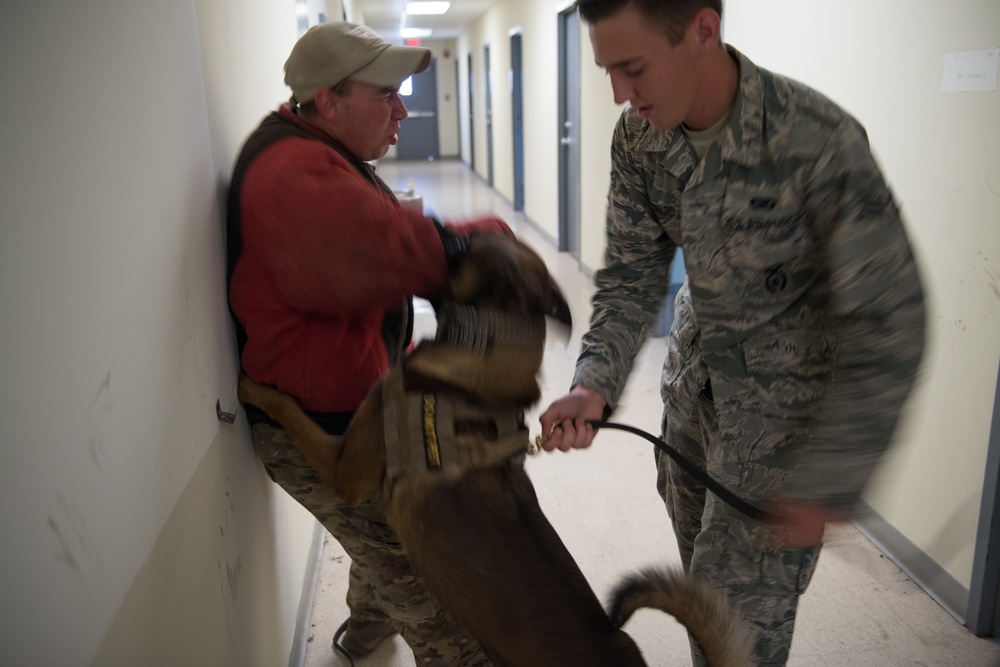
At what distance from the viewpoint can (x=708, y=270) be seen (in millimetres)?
1313

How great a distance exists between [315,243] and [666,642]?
1.65 metres

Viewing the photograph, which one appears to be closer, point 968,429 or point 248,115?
point 248,115

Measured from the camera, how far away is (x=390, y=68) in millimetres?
1576

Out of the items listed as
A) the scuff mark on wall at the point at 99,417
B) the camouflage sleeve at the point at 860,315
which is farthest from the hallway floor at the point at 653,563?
the scuff mark on wall at the point at 99,417

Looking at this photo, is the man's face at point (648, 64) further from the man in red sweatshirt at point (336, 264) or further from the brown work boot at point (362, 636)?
the brown work boot at point (362, 636)

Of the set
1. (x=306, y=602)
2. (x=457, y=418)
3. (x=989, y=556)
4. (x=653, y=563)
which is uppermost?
(x=457, y=418)

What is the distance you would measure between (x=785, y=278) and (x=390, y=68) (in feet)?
3.03

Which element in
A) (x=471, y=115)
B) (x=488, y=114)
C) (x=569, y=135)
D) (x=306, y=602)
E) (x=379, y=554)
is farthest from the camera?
(x=471, y=115)

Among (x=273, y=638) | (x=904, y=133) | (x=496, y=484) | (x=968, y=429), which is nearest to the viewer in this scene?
(x=496, y=484)

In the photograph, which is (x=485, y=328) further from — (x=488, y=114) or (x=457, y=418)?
(x=488, y=114)

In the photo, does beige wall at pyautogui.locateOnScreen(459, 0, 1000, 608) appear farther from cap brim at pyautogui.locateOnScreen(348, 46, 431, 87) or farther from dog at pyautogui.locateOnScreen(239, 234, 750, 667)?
cap brim at pyautogui.locateOnScreen(348, 46, 431, 87)

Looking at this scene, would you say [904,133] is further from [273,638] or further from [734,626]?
[273,638]

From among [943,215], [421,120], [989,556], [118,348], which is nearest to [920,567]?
[989,556]

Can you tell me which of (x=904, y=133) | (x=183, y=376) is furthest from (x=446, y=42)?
(x=183, y=376)
